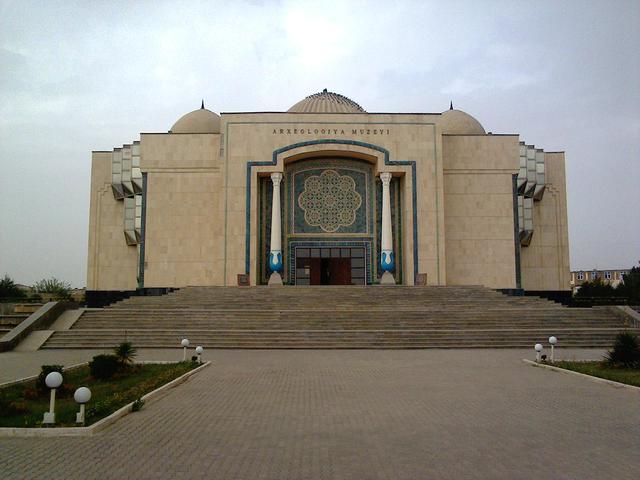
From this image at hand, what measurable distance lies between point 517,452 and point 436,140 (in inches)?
1019

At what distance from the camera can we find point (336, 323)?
19141mm

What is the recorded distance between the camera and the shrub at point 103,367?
10.4 metres

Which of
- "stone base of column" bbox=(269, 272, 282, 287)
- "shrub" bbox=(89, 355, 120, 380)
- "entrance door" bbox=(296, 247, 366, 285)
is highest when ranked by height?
"entrance door" bbox=(296, 247, 366, 285)

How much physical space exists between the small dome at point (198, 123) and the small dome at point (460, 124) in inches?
511

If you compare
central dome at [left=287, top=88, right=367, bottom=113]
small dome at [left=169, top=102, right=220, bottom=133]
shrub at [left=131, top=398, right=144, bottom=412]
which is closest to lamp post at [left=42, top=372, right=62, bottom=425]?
shrub at [left=131, top=398, right=144, bottom=412]

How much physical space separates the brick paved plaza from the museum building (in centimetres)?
1865

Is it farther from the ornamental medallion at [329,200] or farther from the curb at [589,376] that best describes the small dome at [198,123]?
the curb at [589,376]

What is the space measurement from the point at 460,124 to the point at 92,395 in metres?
30.1

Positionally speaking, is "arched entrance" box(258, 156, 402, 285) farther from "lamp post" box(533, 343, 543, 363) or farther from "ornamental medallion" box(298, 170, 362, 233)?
"lamp post" box(533, 343, 543, 363)

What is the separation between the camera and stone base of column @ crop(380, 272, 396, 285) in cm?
2892

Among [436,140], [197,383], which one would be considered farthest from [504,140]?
[197,383]

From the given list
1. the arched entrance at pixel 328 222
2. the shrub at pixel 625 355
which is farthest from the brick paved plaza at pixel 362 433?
the arched entrance at pixel 328 222

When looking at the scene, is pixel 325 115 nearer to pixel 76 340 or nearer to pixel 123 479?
pixel 76 340

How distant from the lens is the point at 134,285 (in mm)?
32406
